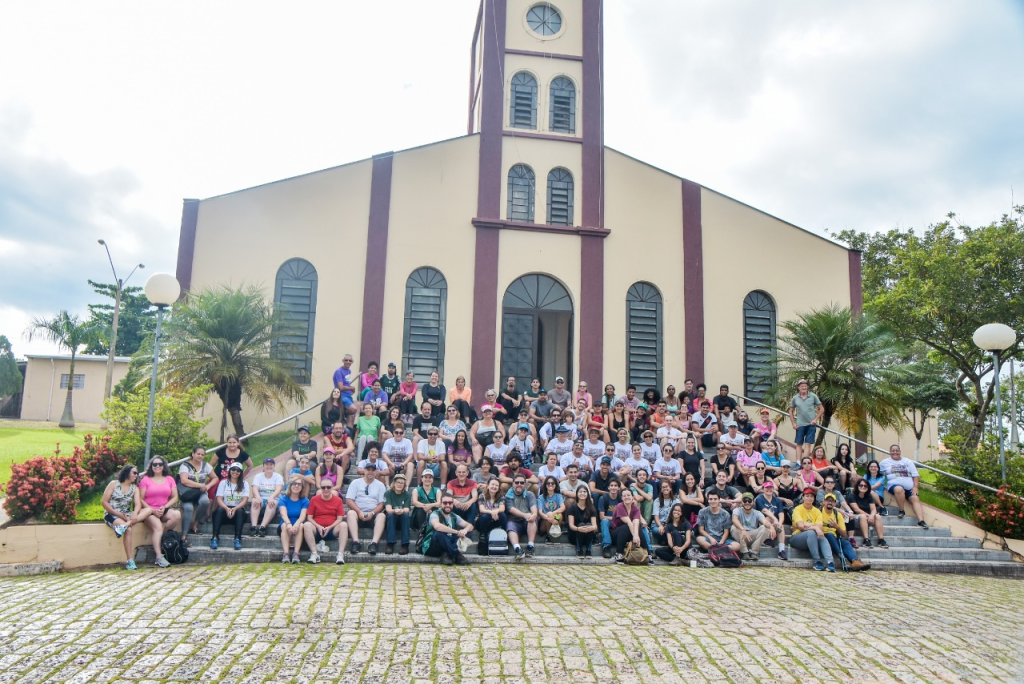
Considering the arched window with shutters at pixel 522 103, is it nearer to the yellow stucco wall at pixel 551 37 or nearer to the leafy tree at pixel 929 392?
the yellow stucco wall at pixel 551 37

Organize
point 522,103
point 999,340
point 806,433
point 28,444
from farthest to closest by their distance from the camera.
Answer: point 522,103, point 28,444, point 806,433, point 999,340

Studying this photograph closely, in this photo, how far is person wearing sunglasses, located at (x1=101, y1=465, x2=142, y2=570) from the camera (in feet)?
30.7

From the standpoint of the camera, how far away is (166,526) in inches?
380

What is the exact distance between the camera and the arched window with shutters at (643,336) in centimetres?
1733

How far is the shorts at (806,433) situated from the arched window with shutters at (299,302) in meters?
9.72

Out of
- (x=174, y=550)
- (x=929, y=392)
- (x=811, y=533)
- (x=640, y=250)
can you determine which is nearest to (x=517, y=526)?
Answer: (x=811, y=533)

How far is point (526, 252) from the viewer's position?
57.0 feet

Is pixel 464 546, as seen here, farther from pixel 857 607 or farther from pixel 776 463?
pixel 776 463

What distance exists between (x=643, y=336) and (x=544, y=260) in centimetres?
282

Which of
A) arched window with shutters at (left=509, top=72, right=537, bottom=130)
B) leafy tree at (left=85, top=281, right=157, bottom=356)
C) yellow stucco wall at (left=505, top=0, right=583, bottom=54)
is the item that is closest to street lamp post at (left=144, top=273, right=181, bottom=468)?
arched window with shutters at (left=509, top=72, right=537, bottom=130)

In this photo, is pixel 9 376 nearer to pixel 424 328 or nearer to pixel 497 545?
pixel 424 328

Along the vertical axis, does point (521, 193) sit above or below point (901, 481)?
above

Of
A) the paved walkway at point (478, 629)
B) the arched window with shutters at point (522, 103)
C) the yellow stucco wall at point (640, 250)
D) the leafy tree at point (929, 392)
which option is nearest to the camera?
the paved walkway at point (478, 629)

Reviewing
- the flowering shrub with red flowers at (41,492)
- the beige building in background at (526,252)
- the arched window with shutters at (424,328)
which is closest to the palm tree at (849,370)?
the beige building in background at (526,252)
